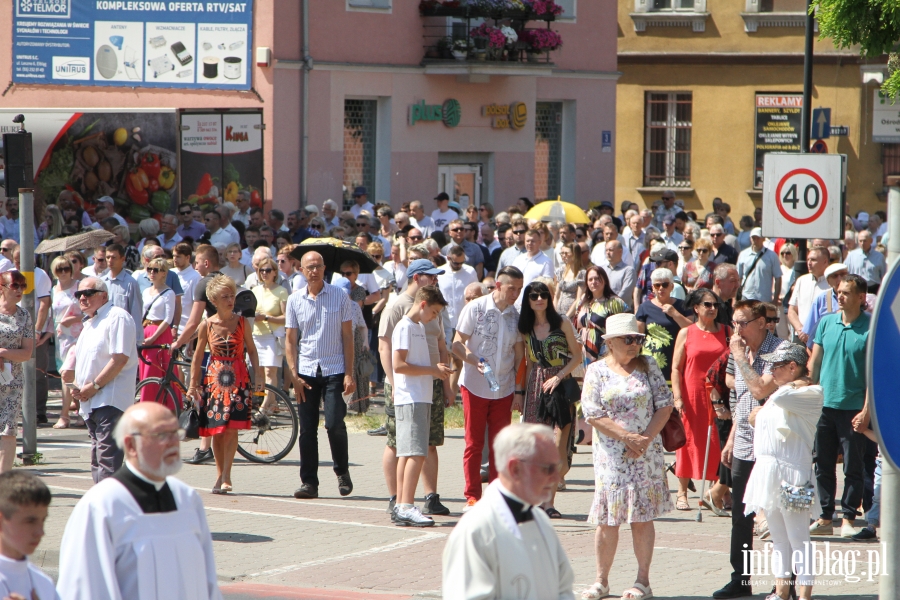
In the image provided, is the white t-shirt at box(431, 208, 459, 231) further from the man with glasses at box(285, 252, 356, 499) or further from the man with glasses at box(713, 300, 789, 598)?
the man with glasses at box(713, 300, 789, 598)

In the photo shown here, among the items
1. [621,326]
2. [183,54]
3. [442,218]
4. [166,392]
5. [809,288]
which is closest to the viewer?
[621,326]

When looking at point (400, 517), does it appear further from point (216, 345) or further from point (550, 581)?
point (550, 581)

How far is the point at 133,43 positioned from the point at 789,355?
1959 cm

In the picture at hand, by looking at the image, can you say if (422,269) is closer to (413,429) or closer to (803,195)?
(413,429)

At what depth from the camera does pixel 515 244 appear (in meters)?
17.7

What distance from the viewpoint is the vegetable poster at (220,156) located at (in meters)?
22.0

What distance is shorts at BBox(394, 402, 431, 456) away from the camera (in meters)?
9.62

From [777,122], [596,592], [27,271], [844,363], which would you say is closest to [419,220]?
[27,271]

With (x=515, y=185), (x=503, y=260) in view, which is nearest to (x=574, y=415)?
(x=503, y=260)

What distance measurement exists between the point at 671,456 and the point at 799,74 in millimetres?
25926

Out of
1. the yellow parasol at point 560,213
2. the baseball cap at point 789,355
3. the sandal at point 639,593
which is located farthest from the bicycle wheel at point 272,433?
the yellow parasol at point 560,213

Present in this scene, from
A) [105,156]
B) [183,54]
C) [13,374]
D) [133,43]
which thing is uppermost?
[133,43]

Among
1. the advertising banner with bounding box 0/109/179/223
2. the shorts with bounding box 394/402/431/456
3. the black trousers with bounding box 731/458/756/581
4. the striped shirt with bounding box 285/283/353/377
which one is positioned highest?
the advertising banner with bounding box 0/109/179/223

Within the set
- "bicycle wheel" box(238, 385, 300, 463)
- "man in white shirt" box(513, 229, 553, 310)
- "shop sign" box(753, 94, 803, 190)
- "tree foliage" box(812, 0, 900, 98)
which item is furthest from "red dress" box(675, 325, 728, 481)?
"shop sign" box(753, 94, 803, 190)
